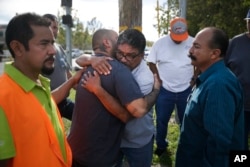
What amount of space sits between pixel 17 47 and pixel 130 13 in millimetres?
3302

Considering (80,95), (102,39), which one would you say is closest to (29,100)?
(80,95)

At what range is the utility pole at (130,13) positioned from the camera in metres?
4.84

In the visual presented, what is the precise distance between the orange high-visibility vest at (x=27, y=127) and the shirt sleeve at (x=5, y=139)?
0.02m

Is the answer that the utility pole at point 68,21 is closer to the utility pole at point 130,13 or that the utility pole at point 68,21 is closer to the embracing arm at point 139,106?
the utility pole at point 130,13

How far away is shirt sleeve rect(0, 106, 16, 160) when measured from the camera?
1.47m

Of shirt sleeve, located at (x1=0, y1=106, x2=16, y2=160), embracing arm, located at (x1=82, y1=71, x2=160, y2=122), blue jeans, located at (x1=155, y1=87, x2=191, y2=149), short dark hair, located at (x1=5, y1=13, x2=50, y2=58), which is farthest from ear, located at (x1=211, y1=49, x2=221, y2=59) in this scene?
blue jeans, located at (x1=155, y1=87, x2=191, y2=149)

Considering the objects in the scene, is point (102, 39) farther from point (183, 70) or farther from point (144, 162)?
point (183, 70)

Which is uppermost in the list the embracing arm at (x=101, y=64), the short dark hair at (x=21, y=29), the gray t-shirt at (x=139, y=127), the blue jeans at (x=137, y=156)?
the short dark hair at (x=21, y=29)

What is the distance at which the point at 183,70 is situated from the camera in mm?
4770

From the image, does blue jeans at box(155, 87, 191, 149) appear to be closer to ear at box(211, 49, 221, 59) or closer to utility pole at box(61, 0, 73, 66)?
ear at box(211, 49, 221, 59)

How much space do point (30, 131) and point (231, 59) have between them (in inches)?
121

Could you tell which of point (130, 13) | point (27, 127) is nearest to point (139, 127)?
point (27, 127)

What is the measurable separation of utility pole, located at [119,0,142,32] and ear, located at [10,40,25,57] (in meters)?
3.21

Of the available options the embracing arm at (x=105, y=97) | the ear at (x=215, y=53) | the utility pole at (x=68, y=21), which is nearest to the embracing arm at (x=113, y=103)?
the embracing arm at (x=105, y=97)
